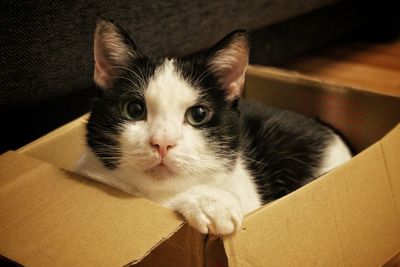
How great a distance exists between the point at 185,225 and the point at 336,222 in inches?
12.3

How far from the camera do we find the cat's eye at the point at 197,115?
91cm

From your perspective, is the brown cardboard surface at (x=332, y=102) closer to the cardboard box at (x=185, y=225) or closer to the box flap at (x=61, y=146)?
the cardboard box at (x=185, y=225)

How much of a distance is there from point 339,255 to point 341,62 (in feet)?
5.65

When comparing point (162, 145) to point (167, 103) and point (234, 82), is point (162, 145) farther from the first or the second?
point (234, 82)

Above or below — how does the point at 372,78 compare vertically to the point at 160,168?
below

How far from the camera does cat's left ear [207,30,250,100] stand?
917 millimetres

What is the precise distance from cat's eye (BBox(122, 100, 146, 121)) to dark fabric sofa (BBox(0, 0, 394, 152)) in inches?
14.3

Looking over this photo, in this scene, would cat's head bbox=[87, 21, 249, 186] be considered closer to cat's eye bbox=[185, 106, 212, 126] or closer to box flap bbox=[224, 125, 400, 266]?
cat's eye bbox=[185, 106, 212, 126]

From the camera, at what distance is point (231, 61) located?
956 millimetres

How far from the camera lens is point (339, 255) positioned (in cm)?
88

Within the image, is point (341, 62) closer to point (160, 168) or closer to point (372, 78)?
point (372, 78)

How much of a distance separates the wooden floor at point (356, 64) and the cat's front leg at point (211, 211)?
4.69 ft

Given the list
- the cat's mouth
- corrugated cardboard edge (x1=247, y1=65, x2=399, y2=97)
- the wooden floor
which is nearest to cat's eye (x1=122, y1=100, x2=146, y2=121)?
the cat's mouth

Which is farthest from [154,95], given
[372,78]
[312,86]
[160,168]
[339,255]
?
[372,78]
